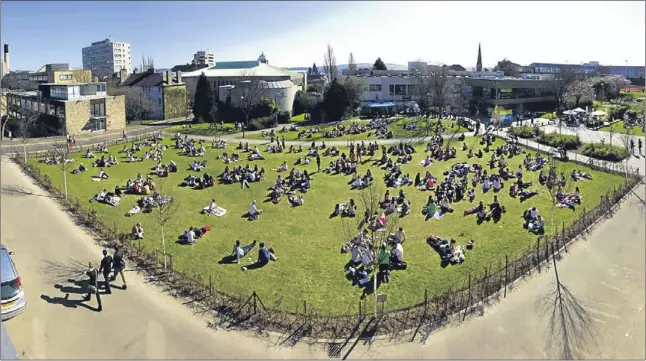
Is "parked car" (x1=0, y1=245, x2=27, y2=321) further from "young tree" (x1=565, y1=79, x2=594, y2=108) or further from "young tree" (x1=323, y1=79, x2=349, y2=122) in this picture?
"young tree" (x1=565, y1=79, x2=594, y2=108)

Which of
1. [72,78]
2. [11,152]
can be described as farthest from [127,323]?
[72,78]

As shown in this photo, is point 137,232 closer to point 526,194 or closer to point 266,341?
point 266,341

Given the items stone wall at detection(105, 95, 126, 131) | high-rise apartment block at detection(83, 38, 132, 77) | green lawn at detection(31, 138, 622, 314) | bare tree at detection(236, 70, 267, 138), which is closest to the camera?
green lawn at detection(31, 138, 622, 314)

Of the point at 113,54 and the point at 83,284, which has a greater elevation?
the point at 113,54

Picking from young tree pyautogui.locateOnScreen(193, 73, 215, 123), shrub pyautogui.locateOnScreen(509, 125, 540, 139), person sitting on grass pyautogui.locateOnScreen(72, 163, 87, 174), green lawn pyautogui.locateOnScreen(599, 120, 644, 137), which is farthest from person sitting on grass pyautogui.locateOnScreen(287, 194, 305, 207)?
young tree pyautogui.locateOnScreen(193, 73, 215, 123)

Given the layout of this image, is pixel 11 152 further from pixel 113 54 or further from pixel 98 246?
pixel 113 54

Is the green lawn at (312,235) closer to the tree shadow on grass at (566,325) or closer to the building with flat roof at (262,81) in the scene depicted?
the tree shadow on grass at (566,325)

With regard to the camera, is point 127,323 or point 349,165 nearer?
point 127,323
